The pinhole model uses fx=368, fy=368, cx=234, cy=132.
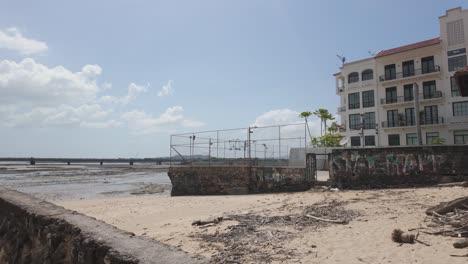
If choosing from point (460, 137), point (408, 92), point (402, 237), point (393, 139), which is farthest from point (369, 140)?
point (402, 237)

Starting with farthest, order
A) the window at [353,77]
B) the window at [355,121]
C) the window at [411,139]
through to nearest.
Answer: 1. the window at [353,77]
2. the window at [355,121]
3. the window at [411,139]

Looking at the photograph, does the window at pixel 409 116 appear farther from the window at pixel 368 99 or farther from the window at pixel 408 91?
the window at pixel 368 99

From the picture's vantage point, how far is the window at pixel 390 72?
4722cm

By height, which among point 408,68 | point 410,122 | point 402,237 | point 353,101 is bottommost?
point 402,237

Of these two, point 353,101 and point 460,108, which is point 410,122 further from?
point 353,101

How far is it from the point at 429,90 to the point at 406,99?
9.11 feet

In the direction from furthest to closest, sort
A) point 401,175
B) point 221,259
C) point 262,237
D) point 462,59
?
point 462,59
point 401,175
point 262,237
point 221,259

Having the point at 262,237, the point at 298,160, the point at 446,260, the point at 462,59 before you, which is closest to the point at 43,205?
the point at 262,237

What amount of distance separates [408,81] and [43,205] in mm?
47109

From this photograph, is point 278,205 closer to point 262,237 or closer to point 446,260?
point 262,237

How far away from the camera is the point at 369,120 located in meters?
48.8

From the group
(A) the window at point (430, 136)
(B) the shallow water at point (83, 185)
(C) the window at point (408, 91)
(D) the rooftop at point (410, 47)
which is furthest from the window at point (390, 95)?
(B) the shallow water at point (83, 185)

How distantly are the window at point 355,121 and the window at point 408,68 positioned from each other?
7.78 meters

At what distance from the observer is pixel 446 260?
21.3 feet
